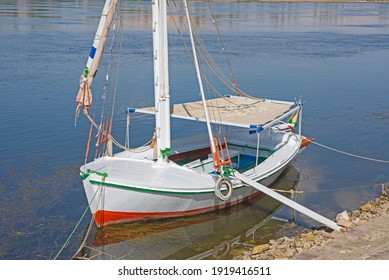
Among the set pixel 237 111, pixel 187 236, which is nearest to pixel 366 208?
pixel 187 236

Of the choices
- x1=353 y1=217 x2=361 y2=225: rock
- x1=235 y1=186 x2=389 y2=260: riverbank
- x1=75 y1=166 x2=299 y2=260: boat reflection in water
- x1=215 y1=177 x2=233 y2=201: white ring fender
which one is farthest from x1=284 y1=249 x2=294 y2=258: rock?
x1=215 y1=177 x2=233 y2=201: white ring fender

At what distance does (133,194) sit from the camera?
15.5 m

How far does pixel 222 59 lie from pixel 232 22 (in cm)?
3427

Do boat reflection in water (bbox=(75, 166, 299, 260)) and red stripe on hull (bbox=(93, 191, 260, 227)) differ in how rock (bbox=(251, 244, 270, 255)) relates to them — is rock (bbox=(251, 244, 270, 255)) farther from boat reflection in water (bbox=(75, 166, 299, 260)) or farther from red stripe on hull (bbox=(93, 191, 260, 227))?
red stripe on hull (bbox=(93, 191, 260, 227))

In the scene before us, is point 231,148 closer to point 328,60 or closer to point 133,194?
point 133,194

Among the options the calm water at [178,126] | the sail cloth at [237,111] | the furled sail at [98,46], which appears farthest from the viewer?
the sail cloth at [237,111]

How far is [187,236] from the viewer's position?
52.5 ft

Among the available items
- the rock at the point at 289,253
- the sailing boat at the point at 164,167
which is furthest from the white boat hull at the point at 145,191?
the rock at the point at 289,253

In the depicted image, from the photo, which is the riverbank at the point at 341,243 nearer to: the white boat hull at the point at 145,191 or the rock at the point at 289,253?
the rock at the point at 289,253

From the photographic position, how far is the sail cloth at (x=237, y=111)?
18.4 metres

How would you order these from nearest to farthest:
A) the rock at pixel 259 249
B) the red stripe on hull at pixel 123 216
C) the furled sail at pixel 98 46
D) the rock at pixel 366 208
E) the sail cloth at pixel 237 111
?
1. the rock at pixel 259 249
2. the furled sail at pixel 98 46
3. the red stripe on hull at pixel 123 216
4. the rock at pixel 366 208
5. the sail cloth at pixel 237 111

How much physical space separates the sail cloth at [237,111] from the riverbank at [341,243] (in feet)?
13.4

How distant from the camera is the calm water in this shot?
1591 cm

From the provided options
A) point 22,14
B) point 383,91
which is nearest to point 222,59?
point 383,91
